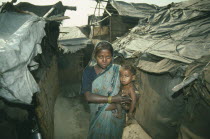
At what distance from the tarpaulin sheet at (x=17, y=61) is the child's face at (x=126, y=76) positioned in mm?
1476

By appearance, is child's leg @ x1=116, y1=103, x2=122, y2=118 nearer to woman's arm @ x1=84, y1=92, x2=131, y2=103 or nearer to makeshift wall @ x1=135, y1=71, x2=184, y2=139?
woman's arm @ x1=84, y1=92, x2=131, y2=103

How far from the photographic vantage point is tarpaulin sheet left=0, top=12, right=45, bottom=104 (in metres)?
1.94

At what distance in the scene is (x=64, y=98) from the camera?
8.91m

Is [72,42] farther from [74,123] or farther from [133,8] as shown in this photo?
[74,123]

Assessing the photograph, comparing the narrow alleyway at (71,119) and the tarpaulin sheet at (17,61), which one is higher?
the tarpaulin sheet at (17,61)

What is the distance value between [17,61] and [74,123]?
5162mm

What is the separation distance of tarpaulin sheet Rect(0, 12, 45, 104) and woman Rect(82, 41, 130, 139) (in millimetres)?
889

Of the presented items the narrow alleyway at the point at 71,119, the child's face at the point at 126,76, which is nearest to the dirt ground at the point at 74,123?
the narrow alleyway at the point at 71,119

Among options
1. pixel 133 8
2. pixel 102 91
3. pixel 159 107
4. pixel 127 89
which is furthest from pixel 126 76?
pixel 133 8

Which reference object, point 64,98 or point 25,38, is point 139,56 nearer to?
point 25,38

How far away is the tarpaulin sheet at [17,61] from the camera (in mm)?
1939

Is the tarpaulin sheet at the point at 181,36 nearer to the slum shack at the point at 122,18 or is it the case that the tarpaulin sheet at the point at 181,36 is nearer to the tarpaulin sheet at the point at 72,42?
the slum shack at the point at 122,18

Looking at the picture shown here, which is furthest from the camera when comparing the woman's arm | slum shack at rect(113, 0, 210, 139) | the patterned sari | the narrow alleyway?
the narrow alleyway

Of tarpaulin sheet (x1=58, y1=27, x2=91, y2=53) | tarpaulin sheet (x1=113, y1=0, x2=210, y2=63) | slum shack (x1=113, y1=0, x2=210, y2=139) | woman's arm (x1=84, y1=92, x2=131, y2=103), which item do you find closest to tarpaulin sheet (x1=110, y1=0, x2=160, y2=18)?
tarpaulin sheet (x1=58, y1=27, x2=91, y2=53)
